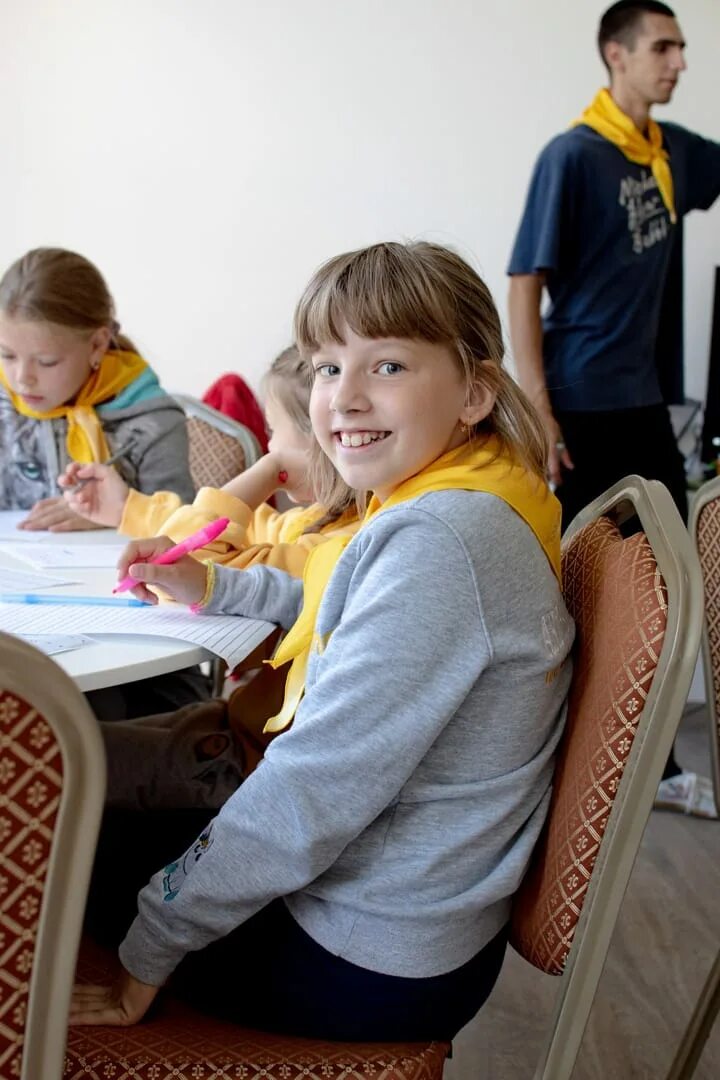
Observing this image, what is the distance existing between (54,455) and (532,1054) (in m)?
1.29

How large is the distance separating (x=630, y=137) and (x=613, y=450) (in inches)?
29.3

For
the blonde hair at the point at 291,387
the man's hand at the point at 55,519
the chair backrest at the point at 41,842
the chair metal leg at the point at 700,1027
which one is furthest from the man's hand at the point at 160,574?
the chair metal leg at the point at 700,1027

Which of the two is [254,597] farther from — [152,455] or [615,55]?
[615,55]

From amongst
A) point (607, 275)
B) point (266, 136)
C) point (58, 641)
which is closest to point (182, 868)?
point (58, 641)

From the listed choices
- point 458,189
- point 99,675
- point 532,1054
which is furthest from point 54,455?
point 458,189

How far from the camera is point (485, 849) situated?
977mm

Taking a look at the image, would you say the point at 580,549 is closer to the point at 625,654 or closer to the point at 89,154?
the point at 625,654

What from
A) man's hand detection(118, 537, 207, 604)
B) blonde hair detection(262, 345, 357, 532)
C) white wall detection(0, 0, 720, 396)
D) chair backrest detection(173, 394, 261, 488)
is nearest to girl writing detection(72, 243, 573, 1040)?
man's hand detection(118, 537, 207, 604)

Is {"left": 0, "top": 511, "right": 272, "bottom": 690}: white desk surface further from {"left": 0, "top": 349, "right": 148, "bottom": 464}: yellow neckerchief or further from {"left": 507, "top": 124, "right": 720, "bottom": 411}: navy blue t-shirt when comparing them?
{"left": 507, "top": 124, "right": 720, "bottom": 411}: navy blue t-shirt

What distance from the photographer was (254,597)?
4.64ft

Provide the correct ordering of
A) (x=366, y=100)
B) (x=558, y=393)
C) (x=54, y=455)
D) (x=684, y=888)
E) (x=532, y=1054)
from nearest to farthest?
(x=532, y=1054) < (x=54, y=455) < (x=684, y=888) < (x=558, y=393) < (x=366, y=100)

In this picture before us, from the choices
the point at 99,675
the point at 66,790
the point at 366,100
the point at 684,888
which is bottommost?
the point at 684,888

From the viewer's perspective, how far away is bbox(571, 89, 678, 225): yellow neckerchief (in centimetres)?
280

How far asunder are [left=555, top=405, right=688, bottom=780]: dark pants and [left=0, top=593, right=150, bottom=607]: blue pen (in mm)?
1653
